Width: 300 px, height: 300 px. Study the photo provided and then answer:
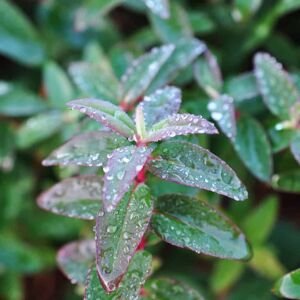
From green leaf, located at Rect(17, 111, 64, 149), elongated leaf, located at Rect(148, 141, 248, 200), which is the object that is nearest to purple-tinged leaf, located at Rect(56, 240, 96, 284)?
elongated leaf, located at Rect(148, 141, 248, 200)

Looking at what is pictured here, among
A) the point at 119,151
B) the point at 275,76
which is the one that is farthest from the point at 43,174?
the point at 119,151

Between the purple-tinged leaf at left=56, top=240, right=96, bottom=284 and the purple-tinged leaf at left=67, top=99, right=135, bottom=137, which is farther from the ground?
the purple-tinged leaf at left=67, top=99, right=135, bottom=137

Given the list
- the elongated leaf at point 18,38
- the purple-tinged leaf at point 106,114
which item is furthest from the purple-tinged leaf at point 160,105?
the elongated leaf at point 18,38

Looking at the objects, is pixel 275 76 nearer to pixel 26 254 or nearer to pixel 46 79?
pixel 46 79

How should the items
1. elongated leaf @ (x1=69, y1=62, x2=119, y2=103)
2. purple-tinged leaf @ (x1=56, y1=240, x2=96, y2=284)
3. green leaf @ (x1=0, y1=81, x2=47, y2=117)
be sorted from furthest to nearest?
green leaf @ (x1=0, y1=81, x2=47, y2=117), elongated leaf @ (x1=69, y1=62, x2=119, y2=103), purple-tinged leaf @ (x1=56, y1=240, x2=96, y2=284)

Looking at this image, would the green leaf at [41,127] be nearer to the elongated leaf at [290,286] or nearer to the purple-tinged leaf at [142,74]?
the purple-tinged leaf at [142,74]

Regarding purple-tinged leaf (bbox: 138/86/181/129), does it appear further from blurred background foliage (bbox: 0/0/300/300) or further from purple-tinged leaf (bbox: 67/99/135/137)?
blurred background foliage (bbox: 0/0/300/300)
